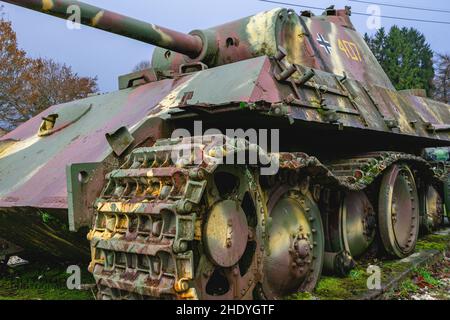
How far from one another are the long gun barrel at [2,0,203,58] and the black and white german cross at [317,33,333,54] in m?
1.49

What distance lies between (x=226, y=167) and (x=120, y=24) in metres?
2.56

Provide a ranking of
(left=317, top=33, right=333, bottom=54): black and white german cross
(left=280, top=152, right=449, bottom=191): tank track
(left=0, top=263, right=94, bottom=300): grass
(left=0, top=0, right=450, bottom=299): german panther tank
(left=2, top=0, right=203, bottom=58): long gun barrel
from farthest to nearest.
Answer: (left=317, top=33, right=333, bottom=54): black and white german cross < (left=0, top=263, right=94, bottom=300): grass < (left=2, top=0, right=203, bottom=58): long gun barrel < (left=280, top=152, right=449, bottom=191): tank track < (left=0, top=0, right=450, bottom=299): german panther tank

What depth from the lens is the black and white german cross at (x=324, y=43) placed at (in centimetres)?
700

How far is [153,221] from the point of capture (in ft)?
12.4

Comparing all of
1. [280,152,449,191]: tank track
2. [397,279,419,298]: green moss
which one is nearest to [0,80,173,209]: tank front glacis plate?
[280,152,449,191]: tank track

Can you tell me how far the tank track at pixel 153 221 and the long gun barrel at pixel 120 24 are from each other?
1748 mm

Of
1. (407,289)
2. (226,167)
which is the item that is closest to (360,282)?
(407,289)

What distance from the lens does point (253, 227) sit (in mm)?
4188

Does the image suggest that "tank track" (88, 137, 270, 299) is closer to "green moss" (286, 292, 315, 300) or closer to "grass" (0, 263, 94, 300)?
"green moss" (286, 292, 315, 300)

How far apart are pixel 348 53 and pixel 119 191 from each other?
453 cm

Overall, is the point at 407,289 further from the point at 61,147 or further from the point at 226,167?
the point at 61,147

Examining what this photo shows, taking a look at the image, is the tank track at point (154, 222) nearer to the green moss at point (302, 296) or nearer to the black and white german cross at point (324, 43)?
the green moss at point (302, 296)

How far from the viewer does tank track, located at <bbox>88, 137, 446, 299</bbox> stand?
11.7ft
